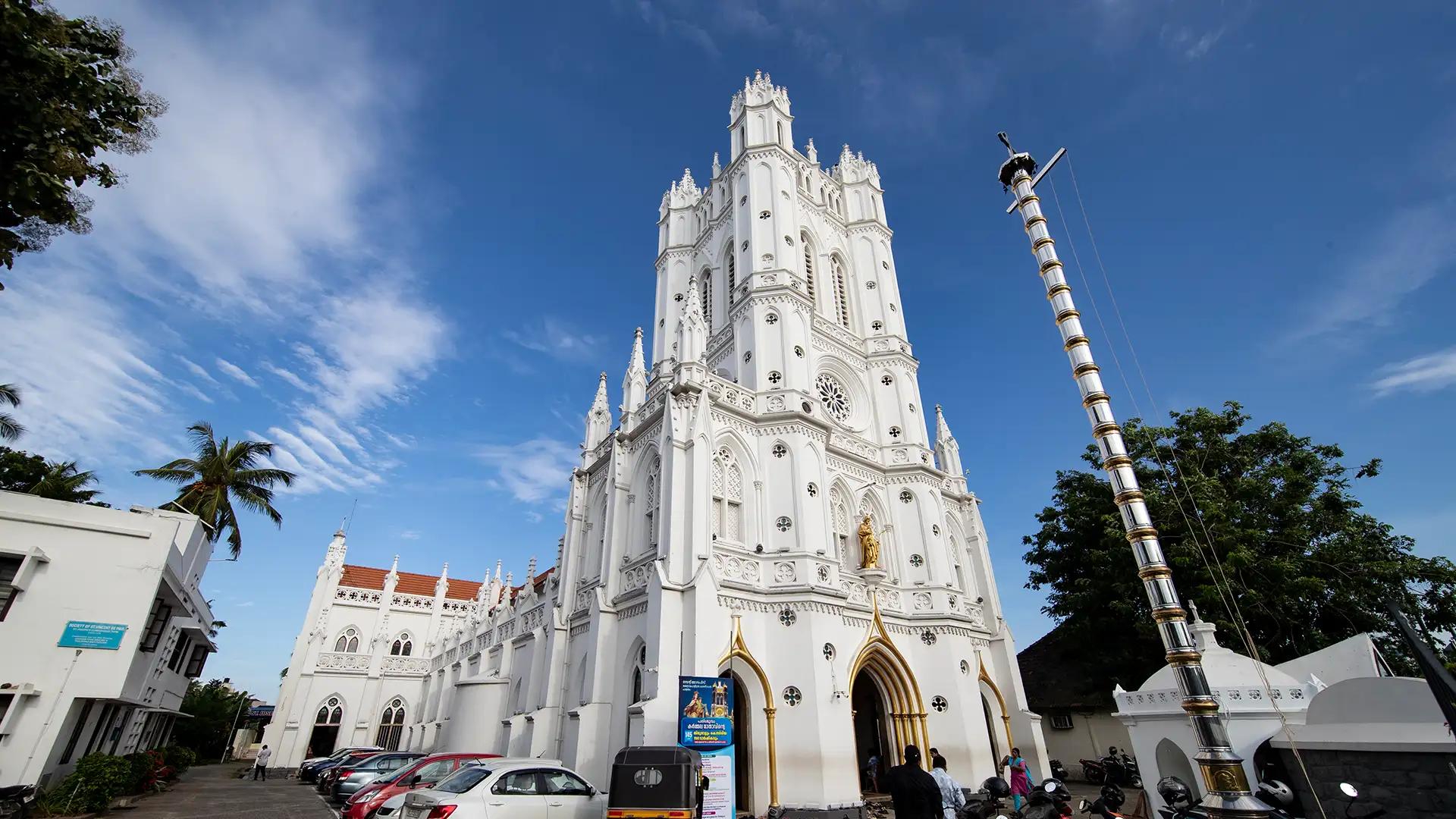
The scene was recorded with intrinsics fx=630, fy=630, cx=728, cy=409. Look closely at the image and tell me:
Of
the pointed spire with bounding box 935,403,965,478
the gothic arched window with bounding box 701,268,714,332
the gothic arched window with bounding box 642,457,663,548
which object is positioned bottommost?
the gothic arched window with bounding box 642,457,663,548

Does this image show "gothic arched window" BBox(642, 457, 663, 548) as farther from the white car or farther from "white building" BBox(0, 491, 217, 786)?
"white building" BBox(0, 491, 217, 786)

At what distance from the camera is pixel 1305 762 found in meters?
7.87

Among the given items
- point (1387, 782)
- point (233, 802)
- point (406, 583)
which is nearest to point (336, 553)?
point (406, 583)

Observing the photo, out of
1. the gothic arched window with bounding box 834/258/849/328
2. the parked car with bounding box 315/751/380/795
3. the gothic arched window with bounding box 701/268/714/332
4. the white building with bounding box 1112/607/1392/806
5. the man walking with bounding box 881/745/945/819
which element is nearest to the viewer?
the man walking with bounding box 881/745/945/819

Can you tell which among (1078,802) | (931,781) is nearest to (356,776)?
(931,781)

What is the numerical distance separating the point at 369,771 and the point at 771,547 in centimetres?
1355

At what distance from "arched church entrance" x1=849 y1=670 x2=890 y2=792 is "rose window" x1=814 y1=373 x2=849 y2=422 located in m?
9.11

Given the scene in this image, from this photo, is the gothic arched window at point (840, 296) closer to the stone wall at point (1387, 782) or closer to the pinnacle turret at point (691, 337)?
the pinnacle turret at point (691, 337)

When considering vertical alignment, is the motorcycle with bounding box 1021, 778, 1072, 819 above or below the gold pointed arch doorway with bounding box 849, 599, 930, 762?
below

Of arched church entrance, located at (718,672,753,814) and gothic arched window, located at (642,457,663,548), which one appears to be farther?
gothic arched window, located at (642,457,663,548)

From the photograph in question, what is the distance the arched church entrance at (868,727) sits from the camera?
61.5 ft

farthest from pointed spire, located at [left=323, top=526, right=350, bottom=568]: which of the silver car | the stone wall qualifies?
the stone wall

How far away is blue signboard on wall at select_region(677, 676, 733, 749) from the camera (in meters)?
12.8

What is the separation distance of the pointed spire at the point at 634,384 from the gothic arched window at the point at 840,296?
8465mm
